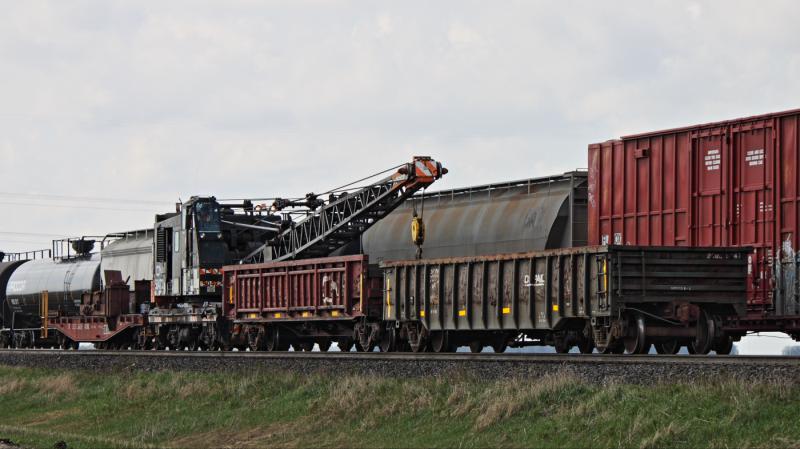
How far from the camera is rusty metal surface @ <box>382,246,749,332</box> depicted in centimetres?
2291

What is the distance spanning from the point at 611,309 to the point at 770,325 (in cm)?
388

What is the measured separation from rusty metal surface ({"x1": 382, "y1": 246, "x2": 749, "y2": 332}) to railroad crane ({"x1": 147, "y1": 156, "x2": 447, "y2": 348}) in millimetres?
5749

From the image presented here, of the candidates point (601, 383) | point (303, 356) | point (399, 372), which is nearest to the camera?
point (601, 383)

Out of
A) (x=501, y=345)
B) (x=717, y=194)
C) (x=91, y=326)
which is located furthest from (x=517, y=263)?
(x=91, y=326)

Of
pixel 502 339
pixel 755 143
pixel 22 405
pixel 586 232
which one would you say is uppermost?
pixel 755 143

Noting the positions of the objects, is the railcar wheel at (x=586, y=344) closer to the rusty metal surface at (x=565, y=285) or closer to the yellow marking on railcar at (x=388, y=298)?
the rusty metal surface at (x=565, y=285)

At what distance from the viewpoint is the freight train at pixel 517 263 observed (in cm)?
2342

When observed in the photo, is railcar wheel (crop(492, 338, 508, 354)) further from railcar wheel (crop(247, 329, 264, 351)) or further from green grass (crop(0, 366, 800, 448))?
railcar wheel (crop(247, 329, 264, 351))

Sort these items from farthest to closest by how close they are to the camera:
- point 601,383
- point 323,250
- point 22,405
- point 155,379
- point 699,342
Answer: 1. point 323,250
2. point 22,405
3. point 155,379
4. point 699,342
5. point 601,383

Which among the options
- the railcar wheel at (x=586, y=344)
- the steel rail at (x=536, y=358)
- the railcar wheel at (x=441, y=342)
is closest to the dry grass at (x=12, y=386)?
the steel rail at (x=536, y=358)

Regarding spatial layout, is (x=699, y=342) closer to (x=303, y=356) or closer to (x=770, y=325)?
(x=770, y=325)

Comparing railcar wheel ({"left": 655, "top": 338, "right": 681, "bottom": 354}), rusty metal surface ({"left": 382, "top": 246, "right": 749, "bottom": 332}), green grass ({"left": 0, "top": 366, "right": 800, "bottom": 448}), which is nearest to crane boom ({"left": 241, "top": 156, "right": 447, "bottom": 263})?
rusty metal surface ({"left": 382, "top": 246, "right": 749, "bottom": 332})

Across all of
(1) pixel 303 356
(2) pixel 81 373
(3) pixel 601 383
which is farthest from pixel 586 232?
(2) pixel 81 373

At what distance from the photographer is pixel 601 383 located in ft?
60.1
